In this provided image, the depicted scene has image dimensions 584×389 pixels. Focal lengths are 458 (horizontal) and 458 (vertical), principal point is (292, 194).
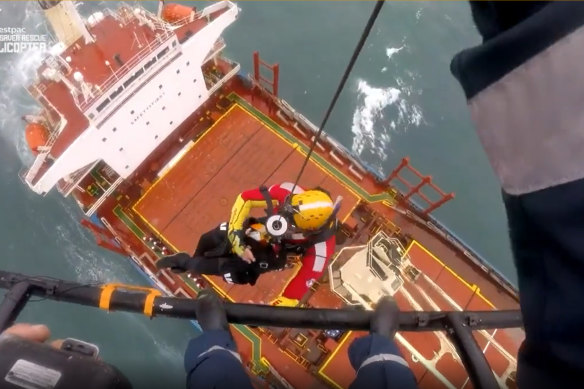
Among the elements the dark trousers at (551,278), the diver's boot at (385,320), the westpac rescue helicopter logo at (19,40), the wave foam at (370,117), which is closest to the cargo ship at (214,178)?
the wave foam at (370,117)

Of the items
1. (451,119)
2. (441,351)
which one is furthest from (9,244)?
(451,119)

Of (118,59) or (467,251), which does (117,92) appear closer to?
(118,59)

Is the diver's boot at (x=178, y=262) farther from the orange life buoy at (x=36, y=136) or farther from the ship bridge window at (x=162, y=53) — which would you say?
the ship bridge window at (x=162, y=53)

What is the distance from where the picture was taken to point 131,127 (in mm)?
12352

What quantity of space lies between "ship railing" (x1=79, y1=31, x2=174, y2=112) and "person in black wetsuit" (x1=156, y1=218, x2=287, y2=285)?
4.12 meters

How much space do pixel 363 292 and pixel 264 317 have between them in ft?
29.8

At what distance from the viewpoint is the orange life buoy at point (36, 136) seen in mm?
11559

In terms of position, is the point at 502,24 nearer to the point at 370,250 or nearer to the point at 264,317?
the point at 264,317

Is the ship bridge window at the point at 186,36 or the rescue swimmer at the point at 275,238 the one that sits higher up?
the ship bridge window at the point at 186,36

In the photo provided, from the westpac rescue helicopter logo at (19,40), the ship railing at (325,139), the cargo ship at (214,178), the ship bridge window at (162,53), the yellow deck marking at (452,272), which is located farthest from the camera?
the westpac rescue helicopter logo at (19,40)

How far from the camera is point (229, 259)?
365 inches

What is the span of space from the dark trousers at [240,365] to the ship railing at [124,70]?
9.02m

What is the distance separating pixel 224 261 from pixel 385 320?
248 inches

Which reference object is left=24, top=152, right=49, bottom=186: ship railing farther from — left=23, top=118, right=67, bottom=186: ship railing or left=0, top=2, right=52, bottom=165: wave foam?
left=0, top=2, right=52, bottom=165: wave foam
